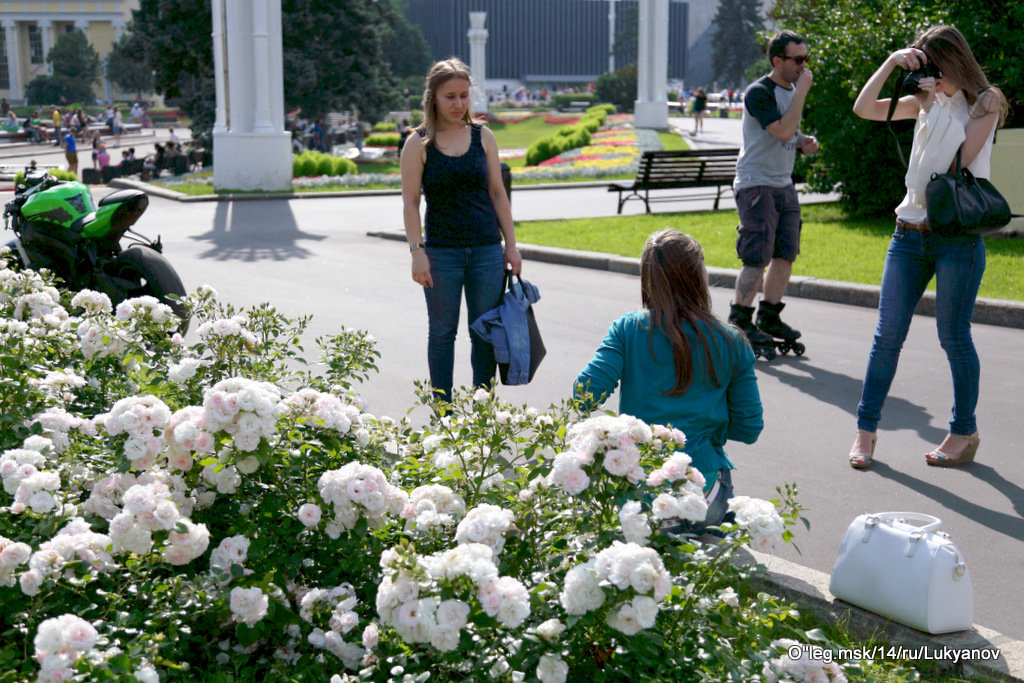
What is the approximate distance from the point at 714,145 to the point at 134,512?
34.5m

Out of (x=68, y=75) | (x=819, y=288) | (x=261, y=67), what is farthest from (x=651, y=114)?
(x=68, y=75)

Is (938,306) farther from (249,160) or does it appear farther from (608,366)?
(249,160)

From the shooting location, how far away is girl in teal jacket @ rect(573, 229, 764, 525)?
368 centimetres

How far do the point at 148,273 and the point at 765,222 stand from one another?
13.0ft

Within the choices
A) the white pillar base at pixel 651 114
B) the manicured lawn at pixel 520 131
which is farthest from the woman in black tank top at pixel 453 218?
the manicured lawn at pixel 520 131

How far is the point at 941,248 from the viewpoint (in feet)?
16.9

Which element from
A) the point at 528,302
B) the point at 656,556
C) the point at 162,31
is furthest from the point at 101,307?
the point at 162,31

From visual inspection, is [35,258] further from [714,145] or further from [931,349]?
[714,145]

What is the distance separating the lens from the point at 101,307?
4.55 m

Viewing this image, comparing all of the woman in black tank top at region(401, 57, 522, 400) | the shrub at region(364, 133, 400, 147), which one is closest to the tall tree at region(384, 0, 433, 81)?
the shrub at region(364, 133, 400, 147)

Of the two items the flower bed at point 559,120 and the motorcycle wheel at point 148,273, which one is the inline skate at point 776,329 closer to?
the motorcycle wheel at point 148,273

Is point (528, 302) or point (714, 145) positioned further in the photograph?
point (714, 145)

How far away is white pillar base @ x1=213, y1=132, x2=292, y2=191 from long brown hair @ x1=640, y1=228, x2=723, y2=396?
19041 mm

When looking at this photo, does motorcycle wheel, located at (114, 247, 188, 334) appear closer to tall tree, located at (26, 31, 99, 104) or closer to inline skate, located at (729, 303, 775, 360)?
inline skate, located at (729, 303, 775, 360)
